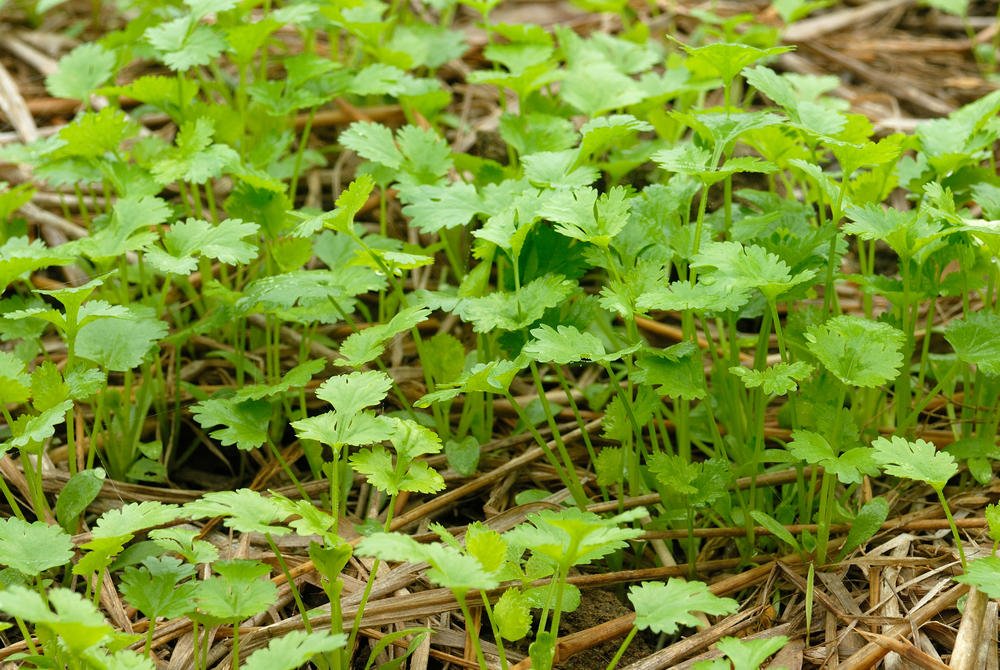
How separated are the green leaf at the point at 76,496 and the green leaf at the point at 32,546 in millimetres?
255

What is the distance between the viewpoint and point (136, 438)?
2029 mm

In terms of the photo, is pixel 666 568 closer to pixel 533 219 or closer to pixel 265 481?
pixel 533 219

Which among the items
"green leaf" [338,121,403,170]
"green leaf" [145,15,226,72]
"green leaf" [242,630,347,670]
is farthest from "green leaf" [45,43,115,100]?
"green leaf" [242,630,347,670]

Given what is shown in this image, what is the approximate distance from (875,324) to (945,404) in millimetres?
559

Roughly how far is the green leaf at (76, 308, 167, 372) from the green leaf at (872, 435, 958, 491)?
134 centimetres

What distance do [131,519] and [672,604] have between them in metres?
0.80

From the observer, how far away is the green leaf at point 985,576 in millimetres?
1408

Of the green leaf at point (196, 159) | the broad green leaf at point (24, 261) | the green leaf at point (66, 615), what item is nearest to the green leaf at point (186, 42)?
the green leaf at point (196, 159)

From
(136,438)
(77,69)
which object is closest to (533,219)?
(136,438)

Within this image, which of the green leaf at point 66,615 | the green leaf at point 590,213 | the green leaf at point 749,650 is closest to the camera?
the green leaf at point 66,615

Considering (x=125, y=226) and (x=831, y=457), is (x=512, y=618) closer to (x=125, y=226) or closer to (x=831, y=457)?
(x=831, y=457)

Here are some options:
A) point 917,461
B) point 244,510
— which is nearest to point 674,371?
point 917,461

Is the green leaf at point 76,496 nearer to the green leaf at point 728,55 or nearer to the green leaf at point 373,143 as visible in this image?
the green leaf at point 373,143

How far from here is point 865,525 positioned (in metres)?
1.72
